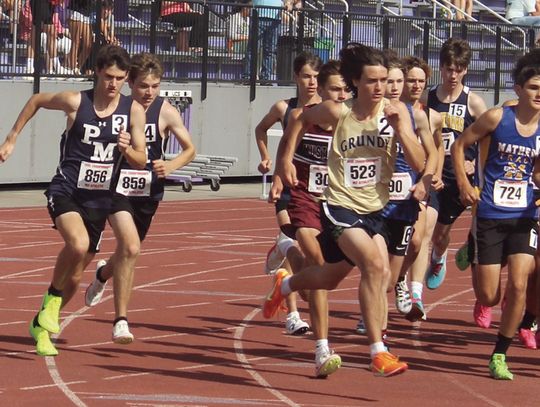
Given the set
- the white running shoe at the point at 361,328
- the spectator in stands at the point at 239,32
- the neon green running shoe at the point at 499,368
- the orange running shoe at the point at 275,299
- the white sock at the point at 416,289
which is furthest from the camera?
the spectator in stands at the point at 239,32

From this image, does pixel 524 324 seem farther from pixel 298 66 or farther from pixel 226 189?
pixel 226 189

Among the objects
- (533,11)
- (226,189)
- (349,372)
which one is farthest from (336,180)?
(533,11)

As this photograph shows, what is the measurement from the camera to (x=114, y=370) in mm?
9508

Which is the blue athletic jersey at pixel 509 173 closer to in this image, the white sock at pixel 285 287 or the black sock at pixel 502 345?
the black sock at pixel 502 345

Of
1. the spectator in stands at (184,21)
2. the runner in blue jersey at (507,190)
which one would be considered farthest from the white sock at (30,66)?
the runner in blue jersey at (507,190)

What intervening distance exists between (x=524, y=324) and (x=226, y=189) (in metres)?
15.4

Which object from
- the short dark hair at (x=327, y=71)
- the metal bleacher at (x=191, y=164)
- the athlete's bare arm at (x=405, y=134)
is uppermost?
the short dark hair at (x=327, y=71)

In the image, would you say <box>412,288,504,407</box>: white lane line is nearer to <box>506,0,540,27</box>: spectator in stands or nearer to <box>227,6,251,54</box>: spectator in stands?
<box>227,6,251,54</box>: spectator in stands

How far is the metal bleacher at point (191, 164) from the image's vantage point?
25266 millimetres

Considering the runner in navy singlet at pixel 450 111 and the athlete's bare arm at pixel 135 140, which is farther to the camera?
the runner in navy singlet at pixel 450 111

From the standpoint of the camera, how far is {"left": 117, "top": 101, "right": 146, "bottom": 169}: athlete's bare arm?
10.1 metres

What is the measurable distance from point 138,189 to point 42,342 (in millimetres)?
1273

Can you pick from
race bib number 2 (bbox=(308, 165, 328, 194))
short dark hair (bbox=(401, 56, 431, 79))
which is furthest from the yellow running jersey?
short dark hair (bbox=(401, 56, 431, 79))

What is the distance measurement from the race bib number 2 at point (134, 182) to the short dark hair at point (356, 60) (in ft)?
6.22
